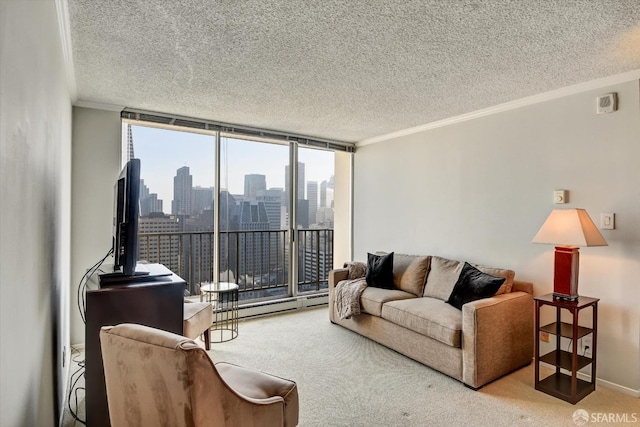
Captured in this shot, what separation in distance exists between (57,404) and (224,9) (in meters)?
2.41

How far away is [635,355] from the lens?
2.65 metres

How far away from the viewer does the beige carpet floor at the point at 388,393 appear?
2322 mm

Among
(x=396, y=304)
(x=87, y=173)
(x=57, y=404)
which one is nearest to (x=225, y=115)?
(x=87, y=173)

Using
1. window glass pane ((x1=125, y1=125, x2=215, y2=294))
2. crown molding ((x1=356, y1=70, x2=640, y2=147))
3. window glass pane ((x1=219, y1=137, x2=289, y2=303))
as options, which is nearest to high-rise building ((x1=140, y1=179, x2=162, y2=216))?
window glass pane ((x1=125, y1=125, x2=215, y2=294))

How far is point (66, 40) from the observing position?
86.7 inches

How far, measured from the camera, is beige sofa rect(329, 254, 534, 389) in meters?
2.72

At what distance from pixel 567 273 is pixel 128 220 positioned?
3007 millimetres

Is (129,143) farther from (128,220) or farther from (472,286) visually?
(472,286)

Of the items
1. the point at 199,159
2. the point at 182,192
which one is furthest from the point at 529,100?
the point at 182,192

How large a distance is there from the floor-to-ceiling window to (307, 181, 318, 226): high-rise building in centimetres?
1

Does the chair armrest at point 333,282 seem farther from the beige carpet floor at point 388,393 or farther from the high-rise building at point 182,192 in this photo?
the high-rise building at point 182,192

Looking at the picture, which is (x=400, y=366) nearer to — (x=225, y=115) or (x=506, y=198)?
(x=506, y=198)

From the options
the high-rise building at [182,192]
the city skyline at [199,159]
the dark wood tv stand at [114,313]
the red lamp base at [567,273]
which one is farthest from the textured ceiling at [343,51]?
the dark wood tv stand at [114,313]

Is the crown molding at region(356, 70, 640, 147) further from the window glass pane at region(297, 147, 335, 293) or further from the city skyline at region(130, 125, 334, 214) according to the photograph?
the city skyline at region(130, 125, 334, 214)
